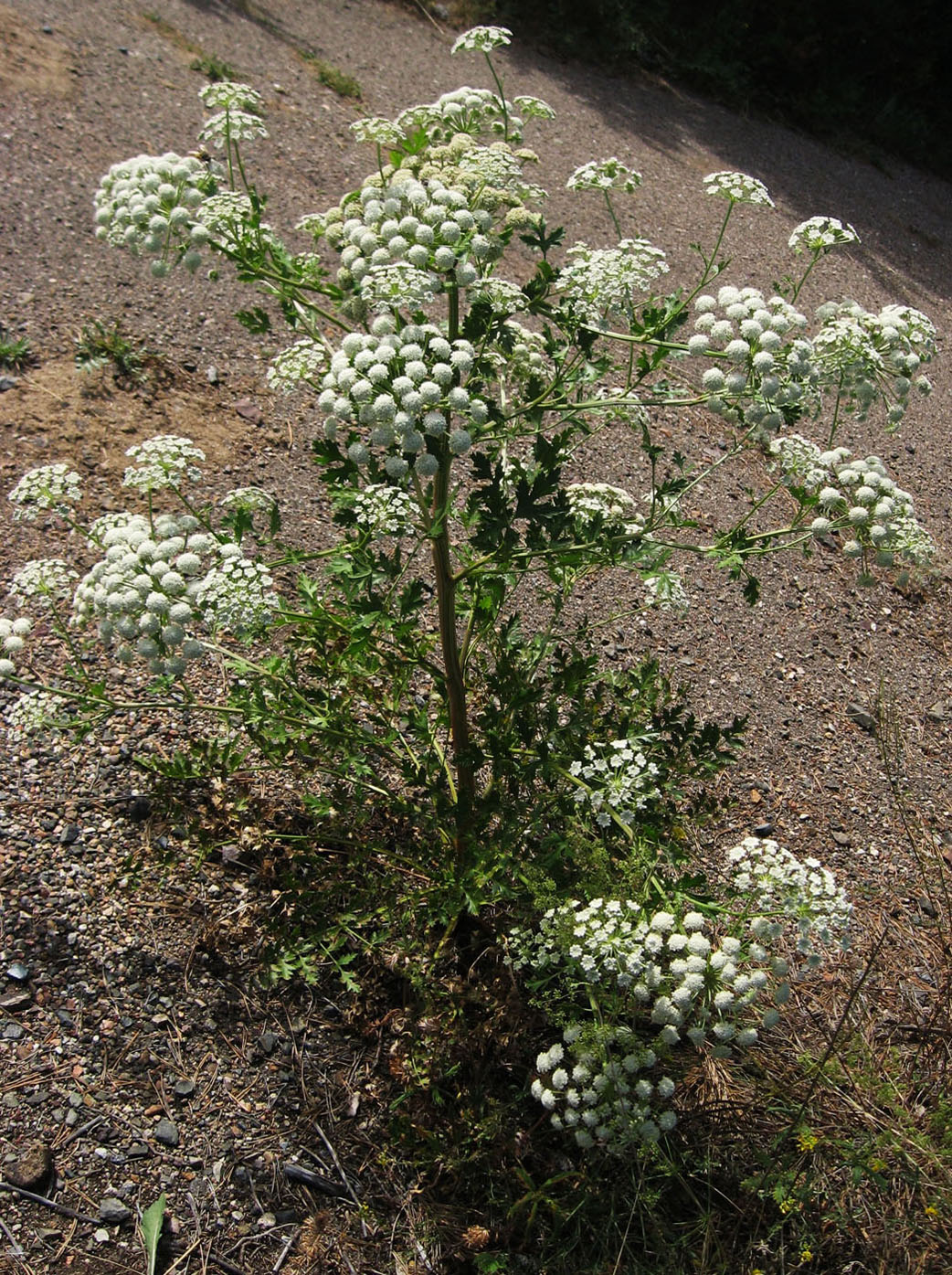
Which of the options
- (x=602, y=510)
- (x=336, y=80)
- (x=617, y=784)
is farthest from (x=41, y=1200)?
(x=336, y=80)

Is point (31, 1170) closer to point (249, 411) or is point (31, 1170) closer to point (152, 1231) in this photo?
point (152, 1231)

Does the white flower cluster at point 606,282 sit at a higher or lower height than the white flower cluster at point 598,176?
lower

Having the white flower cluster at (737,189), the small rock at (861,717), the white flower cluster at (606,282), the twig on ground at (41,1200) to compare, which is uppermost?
the white flower cluster at (737,189)

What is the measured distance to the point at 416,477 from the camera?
236 cm

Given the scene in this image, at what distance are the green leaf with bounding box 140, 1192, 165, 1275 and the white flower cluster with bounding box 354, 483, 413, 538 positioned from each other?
2059 mm

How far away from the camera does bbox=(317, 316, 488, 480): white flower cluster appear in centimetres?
214

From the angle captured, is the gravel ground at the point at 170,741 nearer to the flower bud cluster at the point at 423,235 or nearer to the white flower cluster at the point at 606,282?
the flower bud cluster at the point at 423,235

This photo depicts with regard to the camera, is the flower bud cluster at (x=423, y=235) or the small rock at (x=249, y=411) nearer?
the flower bud cluster at (x=423, y=235)

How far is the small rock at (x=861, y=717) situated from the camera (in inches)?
183

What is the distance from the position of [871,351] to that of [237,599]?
181cm

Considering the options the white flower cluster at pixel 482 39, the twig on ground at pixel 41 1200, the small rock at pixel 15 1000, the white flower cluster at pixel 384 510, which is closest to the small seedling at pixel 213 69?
the white flower cluster at pixel 482 39

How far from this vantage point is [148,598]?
2428mm

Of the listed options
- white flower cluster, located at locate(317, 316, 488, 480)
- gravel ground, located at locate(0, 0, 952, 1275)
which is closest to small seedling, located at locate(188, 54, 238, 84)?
gravel ground, located at locate(0, 0, 952, 1275)

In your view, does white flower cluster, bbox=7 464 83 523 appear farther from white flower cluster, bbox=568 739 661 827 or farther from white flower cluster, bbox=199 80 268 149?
white flower cluster, bbox=568 739 661 827
